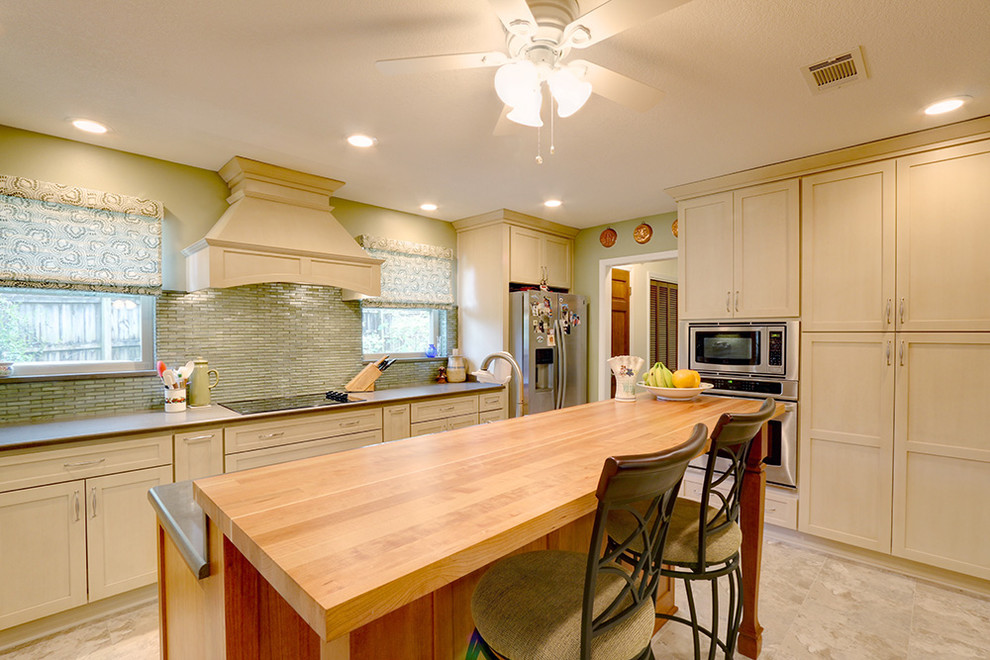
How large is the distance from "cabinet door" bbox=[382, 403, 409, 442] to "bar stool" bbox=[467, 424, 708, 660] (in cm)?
215

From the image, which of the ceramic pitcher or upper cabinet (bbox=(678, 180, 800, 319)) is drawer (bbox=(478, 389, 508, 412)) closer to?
upper cabinet (bbox=(678, 180, 800, 319))

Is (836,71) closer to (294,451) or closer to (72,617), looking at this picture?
(294,451)

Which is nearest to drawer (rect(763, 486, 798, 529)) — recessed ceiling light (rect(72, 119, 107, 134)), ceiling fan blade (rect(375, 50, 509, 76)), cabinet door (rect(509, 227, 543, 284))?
cabinet door (rect(509, 227, 543, 284))

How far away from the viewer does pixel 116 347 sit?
2740 mm

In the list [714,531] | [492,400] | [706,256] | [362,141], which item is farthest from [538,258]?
[714,531]

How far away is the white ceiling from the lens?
1575mm

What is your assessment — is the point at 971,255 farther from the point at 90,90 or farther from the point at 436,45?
the point at 90,90

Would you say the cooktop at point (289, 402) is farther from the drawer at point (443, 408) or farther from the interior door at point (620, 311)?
the interior door at point (620, 311)

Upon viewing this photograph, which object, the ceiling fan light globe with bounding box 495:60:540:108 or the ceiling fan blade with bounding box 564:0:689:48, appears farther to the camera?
the ceiling fan light globe with bounding box 495:60:540:108

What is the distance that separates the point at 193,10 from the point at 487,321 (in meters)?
3.02

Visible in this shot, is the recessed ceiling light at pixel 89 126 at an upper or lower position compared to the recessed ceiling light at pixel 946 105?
lower

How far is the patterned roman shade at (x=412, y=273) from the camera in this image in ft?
12.9

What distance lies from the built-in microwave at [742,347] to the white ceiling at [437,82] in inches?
42.5

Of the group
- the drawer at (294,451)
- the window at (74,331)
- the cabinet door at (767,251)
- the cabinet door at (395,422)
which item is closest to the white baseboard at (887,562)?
the cabinet door at (767,251)
